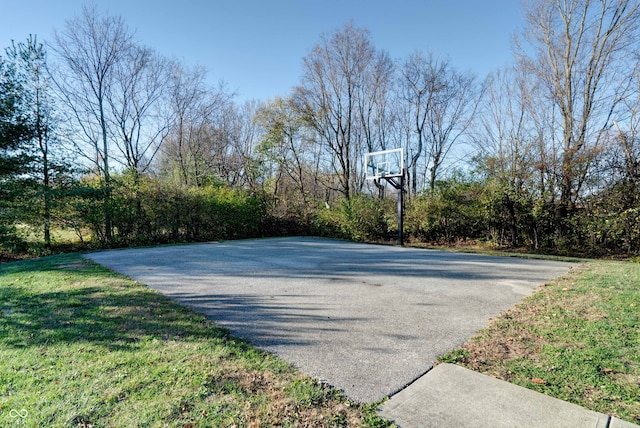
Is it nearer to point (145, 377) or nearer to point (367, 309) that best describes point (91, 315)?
point (145, 377)

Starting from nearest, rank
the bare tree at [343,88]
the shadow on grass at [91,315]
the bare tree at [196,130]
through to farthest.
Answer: the shadow on grass at [91,315] → the bare tree at [196,130] → the bare tree at [343,88]

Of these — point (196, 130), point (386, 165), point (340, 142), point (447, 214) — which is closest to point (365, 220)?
point (386, 165)

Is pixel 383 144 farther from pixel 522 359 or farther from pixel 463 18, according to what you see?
pixel 522 359

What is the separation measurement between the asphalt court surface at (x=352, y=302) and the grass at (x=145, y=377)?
22 centimetres

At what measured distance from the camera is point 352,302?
381 cm

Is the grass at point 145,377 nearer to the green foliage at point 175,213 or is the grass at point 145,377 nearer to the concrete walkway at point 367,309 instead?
the concrete walkway at point 367,309

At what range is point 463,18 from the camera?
1212cm

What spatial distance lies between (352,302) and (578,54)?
511 inches

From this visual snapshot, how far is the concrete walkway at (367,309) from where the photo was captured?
6.49ft

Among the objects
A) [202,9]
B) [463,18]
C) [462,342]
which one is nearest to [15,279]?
[462,342]

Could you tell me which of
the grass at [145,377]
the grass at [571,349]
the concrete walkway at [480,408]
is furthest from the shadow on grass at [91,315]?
the grass at [571,349]

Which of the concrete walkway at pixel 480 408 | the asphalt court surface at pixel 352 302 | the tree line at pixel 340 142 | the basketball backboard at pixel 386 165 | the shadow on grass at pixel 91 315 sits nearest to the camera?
the concrete walkway at pixel 480 408

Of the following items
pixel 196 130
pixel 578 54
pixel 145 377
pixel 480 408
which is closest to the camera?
pixel 480 408

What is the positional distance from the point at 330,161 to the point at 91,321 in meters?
17.4
